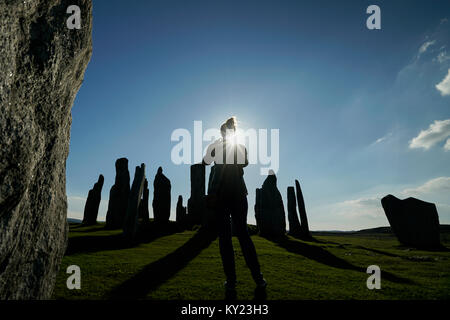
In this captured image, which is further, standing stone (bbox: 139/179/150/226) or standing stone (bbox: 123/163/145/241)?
standing stone (bbox: 139/179/150/226)

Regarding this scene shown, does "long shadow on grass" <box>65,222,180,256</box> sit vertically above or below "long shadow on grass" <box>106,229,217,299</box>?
below

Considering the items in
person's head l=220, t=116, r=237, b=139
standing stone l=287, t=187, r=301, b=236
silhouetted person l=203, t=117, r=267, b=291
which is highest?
A: person's head l=220, t=116, r=237, b=139

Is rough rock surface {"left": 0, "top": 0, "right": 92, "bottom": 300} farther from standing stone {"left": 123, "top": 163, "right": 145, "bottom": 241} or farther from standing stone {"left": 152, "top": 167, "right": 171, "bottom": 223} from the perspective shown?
standing stone {"left": 152, "top": 167, "right": 171, "bottom": 223}

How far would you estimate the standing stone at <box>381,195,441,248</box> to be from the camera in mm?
Answer: 17172

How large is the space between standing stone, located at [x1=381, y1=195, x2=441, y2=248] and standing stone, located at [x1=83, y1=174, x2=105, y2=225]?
88.4ft

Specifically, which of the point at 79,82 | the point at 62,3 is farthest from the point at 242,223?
the point at 62,3

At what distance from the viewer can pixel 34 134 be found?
1971 mm

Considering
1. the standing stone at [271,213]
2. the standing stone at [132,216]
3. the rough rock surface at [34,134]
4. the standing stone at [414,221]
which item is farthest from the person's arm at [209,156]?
the standing stone at [414,221]

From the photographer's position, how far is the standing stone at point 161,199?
2159 centimetres

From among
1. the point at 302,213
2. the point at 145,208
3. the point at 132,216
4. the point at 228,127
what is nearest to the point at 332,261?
the point at 228,127

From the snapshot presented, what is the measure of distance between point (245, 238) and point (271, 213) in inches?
680

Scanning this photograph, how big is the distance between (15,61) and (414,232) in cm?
2300

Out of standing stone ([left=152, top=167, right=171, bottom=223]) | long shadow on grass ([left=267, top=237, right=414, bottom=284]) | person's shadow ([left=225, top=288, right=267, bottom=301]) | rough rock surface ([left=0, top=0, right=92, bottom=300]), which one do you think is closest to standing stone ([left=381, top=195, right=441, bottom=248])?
long shadow on grass ([left=267, top=237, right=414, bottom=284])

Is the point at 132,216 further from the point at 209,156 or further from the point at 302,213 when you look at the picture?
the point at 302,213
